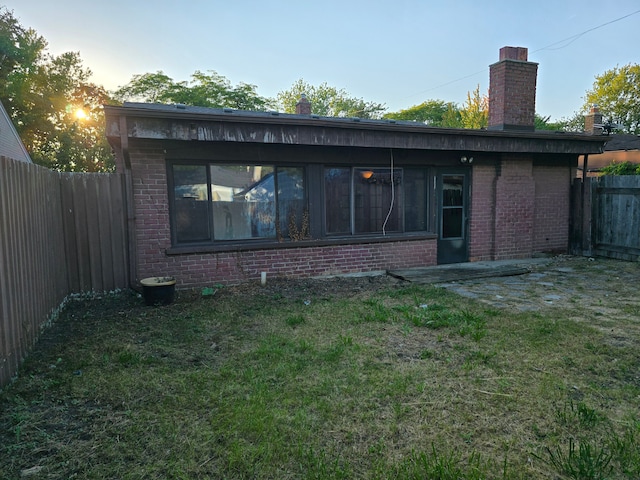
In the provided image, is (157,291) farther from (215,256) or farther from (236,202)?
(236,202)

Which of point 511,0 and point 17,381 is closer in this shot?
point 17,381

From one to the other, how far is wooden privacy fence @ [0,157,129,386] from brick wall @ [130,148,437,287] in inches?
14.4

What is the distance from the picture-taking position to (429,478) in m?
2.08

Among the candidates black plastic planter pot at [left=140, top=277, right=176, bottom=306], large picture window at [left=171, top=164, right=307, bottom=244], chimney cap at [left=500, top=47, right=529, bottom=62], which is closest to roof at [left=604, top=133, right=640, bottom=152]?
chimney cap at [left=500, top=47, right=529, bottom=62]

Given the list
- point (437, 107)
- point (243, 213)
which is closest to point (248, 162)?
point (243, 213)

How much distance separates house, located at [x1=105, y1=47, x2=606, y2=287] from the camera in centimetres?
617

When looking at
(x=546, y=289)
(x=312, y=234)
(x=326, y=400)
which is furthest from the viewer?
(x=312, y=234)

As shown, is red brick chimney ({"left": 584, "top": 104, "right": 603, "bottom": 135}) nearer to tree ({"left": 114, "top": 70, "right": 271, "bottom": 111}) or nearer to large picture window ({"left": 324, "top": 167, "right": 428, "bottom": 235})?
large picture window ({"left": 324, "top": 167, "right": 428, "bottom": 235})

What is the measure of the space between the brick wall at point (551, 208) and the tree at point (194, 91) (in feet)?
91.3

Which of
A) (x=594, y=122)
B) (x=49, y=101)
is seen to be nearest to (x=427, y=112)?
(x=594, y=122)

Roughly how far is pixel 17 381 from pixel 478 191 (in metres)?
8.36

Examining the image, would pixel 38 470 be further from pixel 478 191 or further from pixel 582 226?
pixel 582 226

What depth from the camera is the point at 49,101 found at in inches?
904

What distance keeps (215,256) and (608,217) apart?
897 centimetres
